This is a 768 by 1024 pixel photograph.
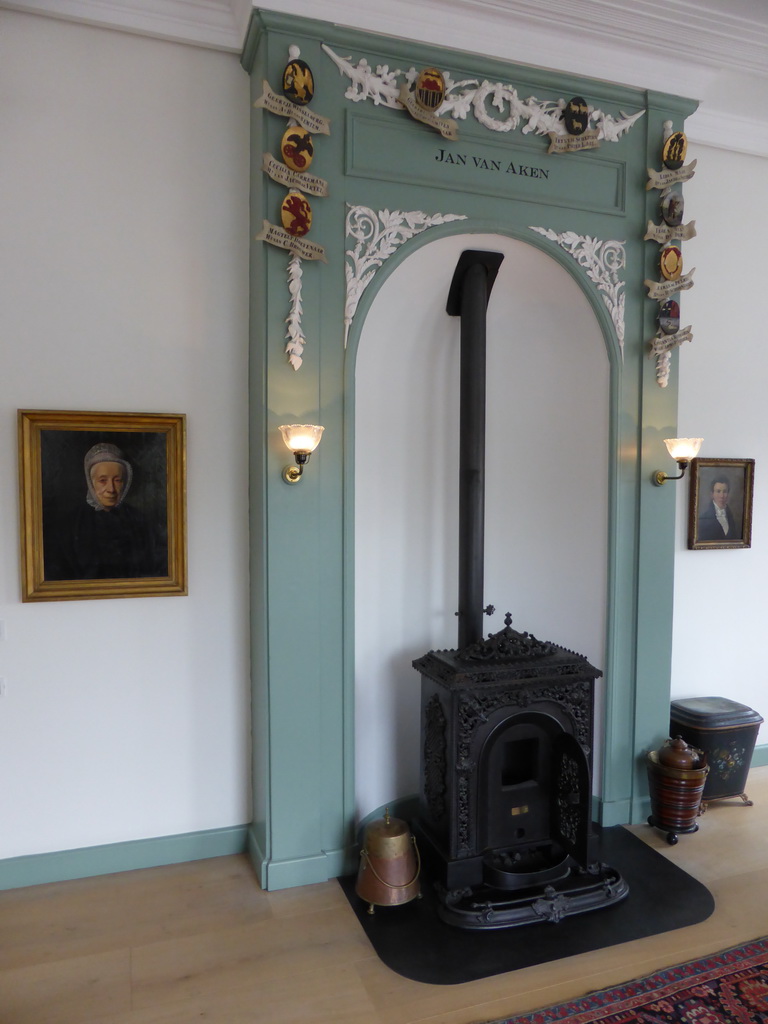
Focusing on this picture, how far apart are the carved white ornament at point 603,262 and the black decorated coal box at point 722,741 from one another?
207 cm

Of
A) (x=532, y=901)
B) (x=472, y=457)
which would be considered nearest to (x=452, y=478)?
(x=472, y=457)

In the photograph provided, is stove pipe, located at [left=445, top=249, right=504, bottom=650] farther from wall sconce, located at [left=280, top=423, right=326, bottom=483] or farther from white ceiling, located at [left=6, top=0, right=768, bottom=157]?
white ceiling, located at [left=6, top=0, right=768, bottom=157]

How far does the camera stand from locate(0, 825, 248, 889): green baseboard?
9.87 ft

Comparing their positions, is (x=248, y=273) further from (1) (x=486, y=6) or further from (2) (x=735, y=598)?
(2) (x=735, y=598)

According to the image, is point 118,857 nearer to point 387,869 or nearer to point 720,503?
point 387,869

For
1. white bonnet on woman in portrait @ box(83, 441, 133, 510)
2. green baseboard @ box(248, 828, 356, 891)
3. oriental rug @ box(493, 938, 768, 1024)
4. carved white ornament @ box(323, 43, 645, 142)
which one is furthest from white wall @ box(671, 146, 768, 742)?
white bonnet on woman in portrait @ box(83, 441, 133, 510)

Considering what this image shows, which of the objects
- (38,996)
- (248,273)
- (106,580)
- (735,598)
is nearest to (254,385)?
(248,273)

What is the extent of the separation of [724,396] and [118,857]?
410cm

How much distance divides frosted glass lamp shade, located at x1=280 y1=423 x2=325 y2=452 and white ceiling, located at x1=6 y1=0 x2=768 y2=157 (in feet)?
5.68

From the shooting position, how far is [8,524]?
2.97 m

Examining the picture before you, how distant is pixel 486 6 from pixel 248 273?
157cm

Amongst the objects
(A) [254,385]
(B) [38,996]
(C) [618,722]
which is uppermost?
(A) [254,385]

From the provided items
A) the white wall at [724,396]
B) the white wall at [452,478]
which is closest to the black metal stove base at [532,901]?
the white wall at [452,478]

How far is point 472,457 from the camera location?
10.6 ft
